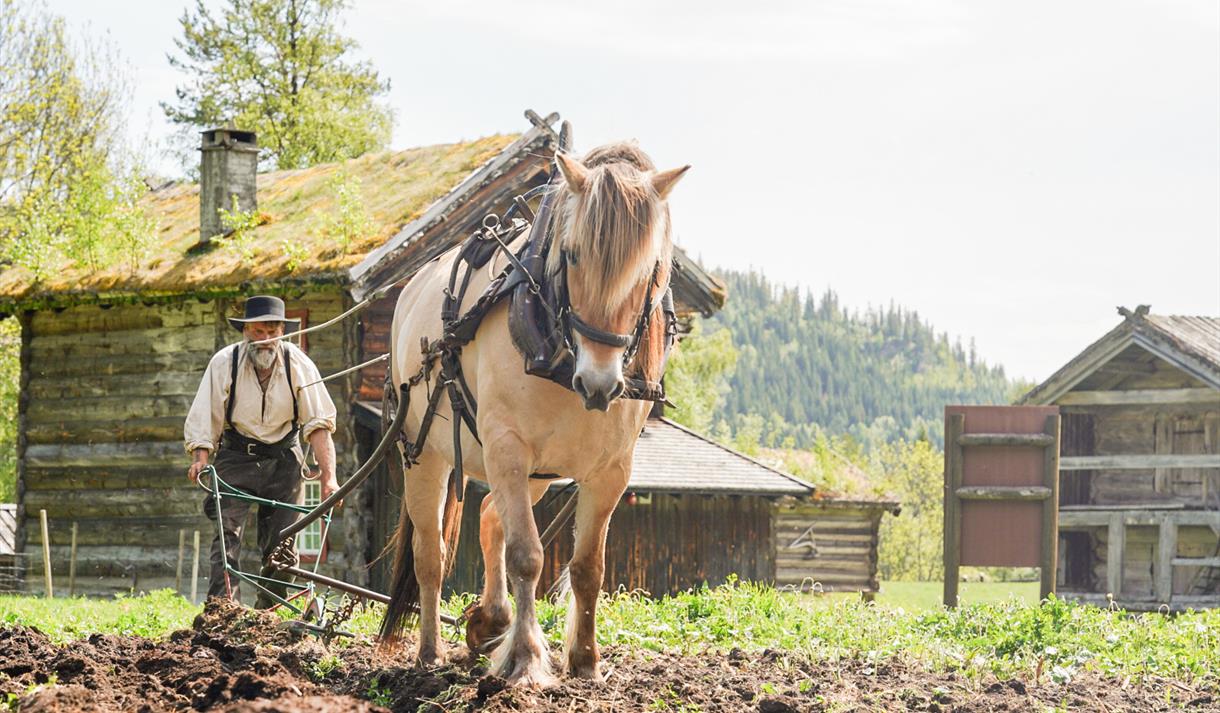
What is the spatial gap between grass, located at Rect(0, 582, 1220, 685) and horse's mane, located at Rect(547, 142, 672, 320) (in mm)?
2187

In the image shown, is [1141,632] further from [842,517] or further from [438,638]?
[842,517]

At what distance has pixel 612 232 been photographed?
5508 mm

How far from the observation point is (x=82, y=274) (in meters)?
20.0

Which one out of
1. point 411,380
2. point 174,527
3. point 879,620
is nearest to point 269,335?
point 411,380

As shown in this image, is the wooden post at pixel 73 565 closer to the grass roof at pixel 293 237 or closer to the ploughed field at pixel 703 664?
the grass roof at pixel 293 237

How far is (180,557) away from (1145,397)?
1521cm

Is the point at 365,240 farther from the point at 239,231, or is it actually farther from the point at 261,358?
the point at 261,358

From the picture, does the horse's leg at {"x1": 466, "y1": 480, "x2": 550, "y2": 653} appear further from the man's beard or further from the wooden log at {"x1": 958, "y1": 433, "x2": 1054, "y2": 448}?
the wooden log at {"x1": 958, "y1": 433, "x2": 1054, "y2": 448}

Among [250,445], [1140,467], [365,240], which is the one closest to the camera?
[250,445]

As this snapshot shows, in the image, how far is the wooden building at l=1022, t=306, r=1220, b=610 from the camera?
23859 millimetres

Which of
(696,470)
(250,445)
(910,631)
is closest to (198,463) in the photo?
(250,445)

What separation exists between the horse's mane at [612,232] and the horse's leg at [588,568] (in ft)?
3.00

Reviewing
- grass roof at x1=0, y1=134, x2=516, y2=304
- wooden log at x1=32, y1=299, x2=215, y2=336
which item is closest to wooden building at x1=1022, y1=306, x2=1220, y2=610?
grass roof at x1=0, y1=134, x2=516, y2=304

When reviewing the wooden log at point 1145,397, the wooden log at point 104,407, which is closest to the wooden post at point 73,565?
the wooden log at point 104,407
